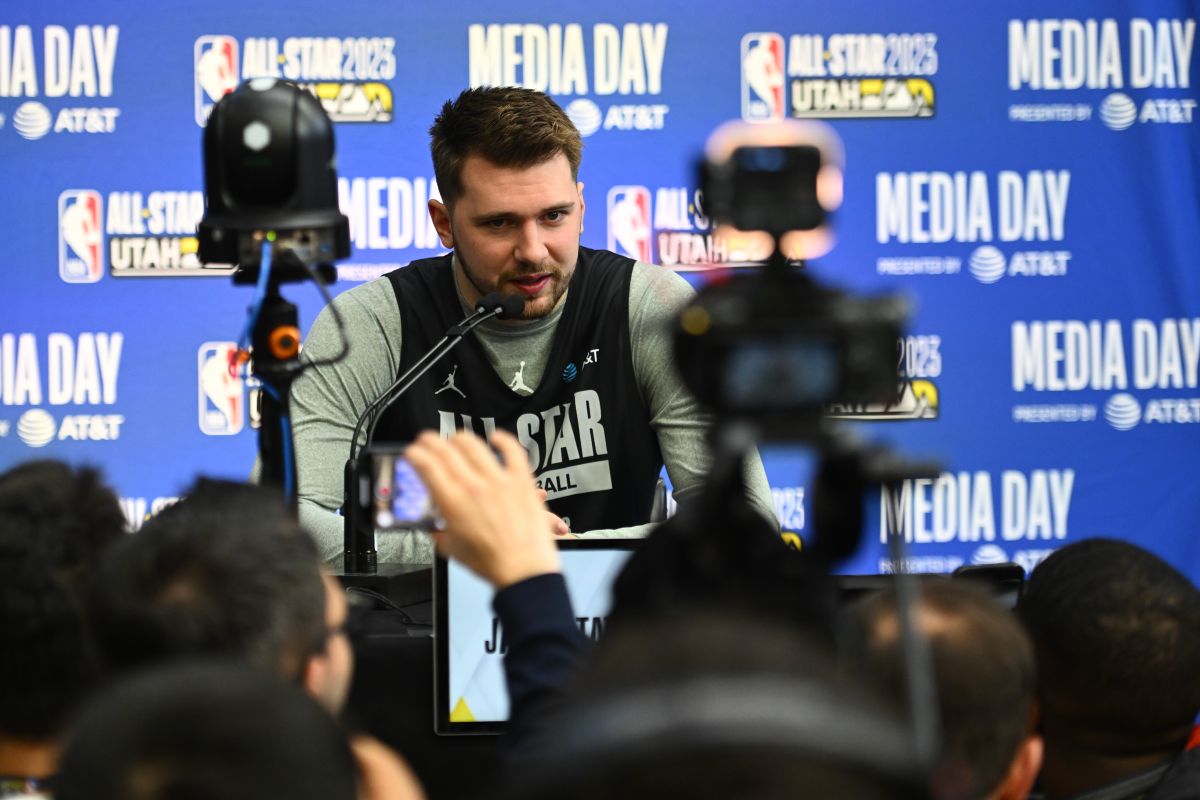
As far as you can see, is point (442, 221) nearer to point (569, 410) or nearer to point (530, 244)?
point (530, 244)

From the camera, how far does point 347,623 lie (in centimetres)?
123

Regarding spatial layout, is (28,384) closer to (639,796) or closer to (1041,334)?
(1041,334)

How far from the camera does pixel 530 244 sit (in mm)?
2537

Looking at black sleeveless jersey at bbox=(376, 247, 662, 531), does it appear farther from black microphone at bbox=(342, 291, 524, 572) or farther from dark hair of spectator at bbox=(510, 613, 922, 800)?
dark hair of spectator at bbox=(510, 613, 922, 800)

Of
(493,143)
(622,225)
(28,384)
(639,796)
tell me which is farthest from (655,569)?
(28,384)

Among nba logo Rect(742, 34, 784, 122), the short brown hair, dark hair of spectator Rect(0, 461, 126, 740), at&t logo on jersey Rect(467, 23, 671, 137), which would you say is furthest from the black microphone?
nba logo Rect(742, 34, 784, 122)

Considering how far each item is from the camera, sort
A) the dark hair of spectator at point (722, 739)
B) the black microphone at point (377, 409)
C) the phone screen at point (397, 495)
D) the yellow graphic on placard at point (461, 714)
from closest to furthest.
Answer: the dark hair of spectator at point (722, 739) → the phone screen at point (397, 495) → the yellow graphic on placard at point (461, 714) → the black microphone at point (377, 409)

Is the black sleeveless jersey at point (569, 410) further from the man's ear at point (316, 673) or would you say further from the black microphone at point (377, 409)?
the man's ear at point (316, 673)

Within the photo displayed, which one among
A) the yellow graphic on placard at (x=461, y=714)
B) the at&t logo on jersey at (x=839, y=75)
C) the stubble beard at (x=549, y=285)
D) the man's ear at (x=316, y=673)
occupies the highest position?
the at&t logo on jersey at (x=839, y=75)

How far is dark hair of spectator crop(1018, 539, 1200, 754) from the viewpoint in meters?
1.48

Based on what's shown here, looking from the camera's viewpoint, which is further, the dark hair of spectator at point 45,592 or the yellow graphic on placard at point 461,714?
the yellow graphic on placard at point 461,714

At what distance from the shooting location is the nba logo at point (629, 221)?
406cm

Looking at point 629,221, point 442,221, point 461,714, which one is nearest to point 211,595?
point 461,714

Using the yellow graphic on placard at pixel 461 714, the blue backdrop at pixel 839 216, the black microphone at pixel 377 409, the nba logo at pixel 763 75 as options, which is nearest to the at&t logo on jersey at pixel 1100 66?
the blue backdrop at pixel 839 216
